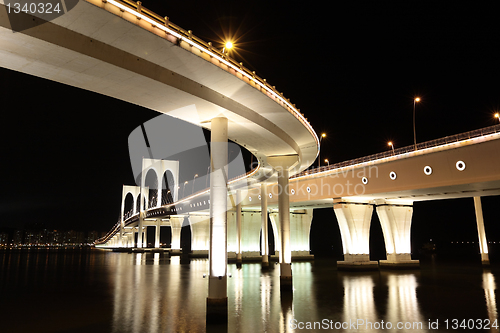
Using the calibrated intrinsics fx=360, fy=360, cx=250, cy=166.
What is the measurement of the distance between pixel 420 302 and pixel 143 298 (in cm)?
1421

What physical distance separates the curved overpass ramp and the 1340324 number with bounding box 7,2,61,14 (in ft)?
0.54

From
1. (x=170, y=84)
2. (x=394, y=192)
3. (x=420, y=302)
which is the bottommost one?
(x=420, y=302)

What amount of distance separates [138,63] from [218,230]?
7445mm

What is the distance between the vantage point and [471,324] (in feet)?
42.9

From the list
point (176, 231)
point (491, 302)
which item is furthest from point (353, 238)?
point (176, 231)

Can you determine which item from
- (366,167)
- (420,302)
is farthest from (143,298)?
(366,167)

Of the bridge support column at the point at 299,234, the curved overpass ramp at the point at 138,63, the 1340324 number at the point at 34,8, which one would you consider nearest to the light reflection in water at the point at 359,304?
the curved overpass ramp at the point at 138,63

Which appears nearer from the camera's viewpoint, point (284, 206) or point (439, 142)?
point (284, 206)

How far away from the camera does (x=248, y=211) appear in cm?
5791

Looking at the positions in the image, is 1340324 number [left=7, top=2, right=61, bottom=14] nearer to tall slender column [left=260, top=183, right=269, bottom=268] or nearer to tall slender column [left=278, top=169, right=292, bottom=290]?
tall slender column [left=278, top=169, right=292, bottom=290]

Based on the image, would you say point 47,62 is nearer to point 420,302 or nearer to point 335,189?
point 420,302

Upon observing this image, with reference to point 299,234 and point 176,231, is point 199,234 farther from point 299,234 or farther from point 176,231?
point 299,234

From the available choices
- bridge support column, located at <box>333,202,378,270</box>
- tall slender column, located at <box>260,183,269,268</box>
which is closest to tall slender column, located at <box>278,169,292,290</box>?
bridge support column, located at <box>333,202,378,270</box>

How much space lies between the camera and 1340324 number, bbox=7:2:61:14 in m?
9.73
